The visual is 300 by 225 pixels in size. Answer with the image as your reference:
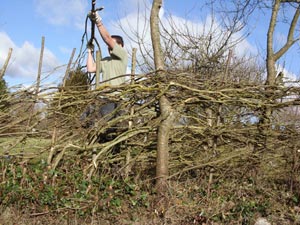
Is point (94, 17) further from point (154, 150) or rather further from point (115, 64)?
point (154, 150)

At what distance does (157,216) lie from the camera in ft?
15.0

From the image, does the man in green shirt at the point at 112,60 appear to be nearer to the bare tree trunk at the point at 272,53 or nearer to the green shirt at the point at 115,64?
the green shirt at the point at 115,64

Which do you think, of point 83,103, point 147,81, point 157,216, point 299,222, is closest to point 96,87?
point 83,103

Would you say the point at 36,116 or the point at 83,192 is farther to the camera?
the point at 36,116

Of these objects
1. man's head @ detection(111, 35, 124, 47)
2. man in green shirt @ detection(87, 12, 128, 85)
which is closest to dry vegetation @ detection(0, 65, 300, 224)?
man in green shirt @ detection(87, 12, 128, 85)

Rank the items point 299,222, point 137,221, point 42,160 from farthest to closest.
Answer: point 42,160, point 299,222, point 137,221

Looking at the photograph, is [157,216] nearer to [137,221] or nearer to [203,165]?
[137,221]

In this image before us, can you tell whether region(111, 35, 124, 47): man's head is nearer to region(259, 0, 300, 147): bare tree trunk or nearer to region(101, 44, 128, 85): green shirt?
region(101, 44, 128, 85): green shirt

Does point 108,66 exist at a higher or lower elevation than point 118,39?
lower

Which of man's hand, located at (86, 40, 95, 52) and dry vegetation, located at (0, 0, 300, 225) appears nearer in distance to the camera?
dry vegetation, located at (0, 0, 300, 225)

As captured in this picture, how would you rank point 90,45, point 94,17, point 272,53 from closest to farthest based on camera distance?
point 94,17 → point 90,45 → point 272,53

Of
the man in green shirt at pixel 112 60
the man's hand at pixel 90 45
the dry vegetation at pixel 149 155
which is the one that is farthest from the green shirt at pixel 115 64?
the dry vegetation at pixel 149 155

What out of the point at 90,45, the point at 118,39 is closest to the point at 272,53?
the point at 118,39

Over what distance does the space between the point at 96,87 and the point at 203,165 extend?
1.84m
